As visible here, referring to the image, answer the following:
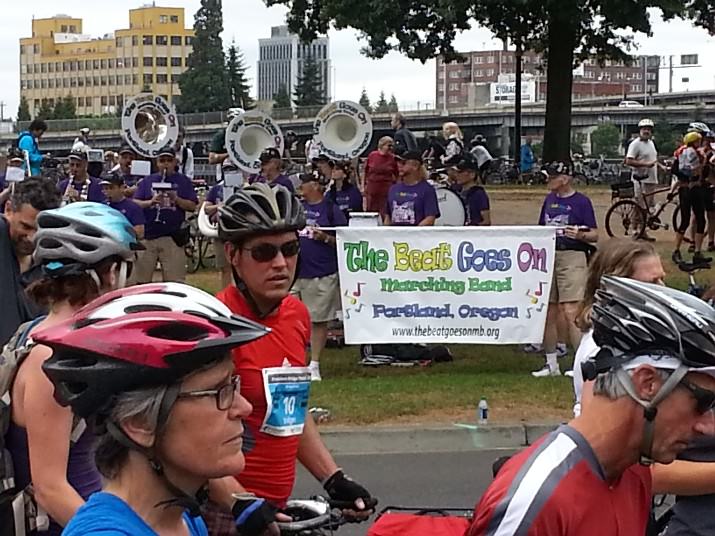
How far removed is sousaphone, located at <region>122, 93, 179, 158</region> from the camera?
54.5 ft

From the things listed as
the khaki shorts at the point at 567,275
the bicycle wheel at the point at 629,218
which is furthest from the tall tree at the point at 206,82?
the khaki shorts at the point at 567,275

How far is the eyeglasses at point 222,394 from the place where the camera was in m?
2.42

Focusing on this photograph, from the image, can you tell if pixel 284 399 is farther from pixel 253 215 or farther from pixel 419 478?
pixel 419 478

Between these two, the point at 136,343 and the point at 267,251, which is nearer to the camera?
the point at 136,343

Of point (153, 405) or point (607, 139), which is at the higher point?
point (607, 139)

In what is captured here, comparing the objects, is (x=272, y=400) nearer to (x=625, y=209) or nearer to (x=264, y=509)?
(x=264, y=509)

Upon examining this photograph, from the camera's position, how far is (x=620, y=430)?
289cm

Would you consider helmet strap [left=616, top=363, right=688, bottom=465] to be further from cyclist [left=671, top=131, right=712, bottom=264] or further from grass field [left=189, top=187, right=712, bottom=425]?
cyclist [left=671, top=131, right=712, bottom=264]

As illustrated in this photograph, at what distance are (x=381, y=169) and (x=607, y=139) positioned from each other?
77.5 m

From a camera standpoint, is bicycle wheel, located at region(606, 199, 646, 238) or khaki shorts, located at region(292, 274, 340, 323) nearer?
khaki shorts, located at region(292, 274, 340, 323)

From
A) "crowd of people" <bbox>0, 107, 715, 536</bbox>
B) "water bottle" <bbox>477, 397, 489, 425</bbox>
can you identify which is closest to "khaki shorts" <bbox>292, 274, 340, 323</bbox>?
"water bottle" <bbox>477, 397, 489, 425</bbox>

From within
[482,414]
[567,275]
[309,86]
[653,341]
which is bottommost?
[482,414]

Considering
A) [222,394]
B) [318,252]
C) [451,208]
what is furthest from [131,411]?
[451,208]

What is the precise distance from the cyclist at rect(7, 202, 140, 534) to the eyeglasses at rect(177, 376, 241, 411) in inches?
22.9
